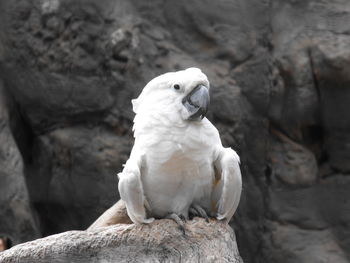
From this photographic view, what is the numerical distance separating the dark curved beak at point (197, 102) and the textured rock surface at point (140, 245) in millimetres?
567

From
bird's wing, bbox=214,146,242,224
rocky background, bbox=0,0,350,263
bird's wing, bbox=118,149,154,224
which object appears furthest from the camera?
rocky background, bbox=0,0,350,263

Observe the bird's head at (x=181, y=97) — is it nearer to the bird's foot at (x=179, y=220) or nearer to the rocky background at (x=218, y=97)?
the bird's foot at (x=179, y=220)

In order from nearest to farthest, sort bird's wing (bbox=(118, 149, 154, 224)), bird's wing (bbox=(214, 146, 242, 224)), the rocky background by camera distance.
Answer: bird's wing (bbox=(118, 149, 154, 224)) → bird's wing (bbox=(214, 146, 242, 224)) → the rocky background

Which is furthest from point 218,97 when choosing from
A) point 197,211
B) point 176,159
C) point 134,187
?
point 134,187

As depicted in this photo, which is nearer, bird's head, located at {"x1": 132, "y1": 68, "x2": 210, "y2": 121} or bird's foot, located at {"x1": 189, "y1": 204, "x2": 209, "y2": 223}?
bird's head, located at {"x1": 132, "y1": 68, "x2": 210, "y2": 121}

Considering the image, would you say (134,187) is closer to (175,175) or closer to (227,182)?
(175,175)

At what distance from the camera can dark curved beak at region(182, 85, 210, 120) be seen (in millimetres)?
3683

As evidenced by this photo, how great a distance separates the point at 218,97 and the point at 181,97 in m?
2.37

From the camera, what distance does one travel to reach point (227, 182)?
377cm

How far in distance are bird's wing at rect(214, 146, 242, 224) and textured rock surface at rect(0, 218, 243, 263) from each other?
0.09m

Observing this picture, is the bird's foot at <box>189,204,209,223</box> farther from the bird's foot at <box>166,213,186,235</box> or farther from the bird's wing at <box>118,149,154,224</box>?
the bird's wing at <box>118,149,154,224</box>

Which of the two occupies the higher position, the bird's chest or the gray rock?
the bird's chest

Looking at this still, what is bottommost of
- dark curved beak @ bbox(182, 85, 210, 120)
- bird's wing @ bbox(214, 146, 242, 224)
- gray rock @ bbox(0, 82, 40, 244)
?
gray rock @ bbox(0, 82, 40, 244)

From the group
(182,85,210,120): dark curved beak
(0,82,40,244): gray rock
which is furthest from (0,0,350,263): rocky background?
(182,85,210,120): dark curved beak
